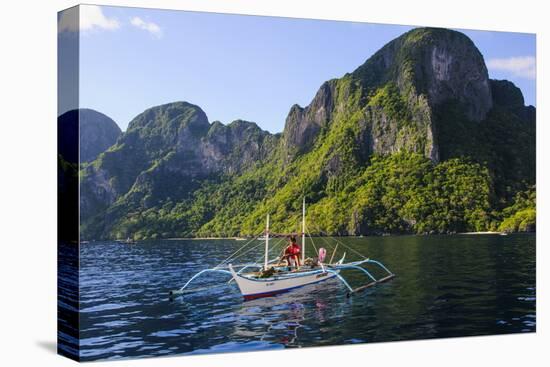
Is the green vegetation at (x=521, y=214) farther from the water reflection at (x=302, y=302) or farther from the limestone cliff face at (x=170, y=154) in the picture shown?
the limestone cliff face at (x=170, y=154)

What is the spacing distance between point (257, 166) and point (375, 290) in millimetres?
4716

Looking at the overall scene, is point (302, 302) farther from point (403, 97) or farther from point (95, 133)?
point (403, 97)

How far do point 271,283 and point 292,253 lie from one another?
3.16 ft

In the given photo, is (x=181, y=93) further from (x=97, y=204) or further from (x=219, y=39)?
(x=97, y=204)

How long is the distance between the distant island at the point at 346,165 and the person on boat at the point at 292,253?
1.15ft

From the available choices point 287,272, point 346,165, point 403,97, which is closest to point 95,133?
point 287,272

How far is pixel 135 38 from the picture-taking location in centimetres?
1592

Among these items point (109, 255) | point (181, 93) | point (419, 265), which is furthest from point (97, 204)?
point (419, 265)

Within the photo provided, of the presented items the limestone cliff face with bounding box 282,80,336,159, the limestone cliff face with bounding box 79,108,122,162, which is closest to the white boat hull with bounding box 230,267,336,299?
the limestone cliff face with bounding box 282,80,336,159

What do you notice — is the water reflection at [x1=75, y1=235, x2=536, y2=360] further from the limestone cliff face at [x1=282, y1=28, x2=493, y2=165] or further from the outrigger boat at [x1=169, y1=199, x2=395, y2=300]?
the limestone cliff face at [x1=282, y1=28, x2=493, y2=165]

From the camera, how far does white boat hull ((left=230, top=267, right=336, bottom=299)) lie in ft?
56.7

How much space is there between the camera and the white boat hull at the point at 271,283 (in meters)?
17.3

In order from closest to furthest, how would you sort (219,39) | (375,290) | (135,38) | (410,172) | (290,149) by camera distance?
(135,38)
(219,39)
(375,290)
(290,149)
(410,172)

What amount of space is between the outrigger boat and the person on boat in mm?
99
